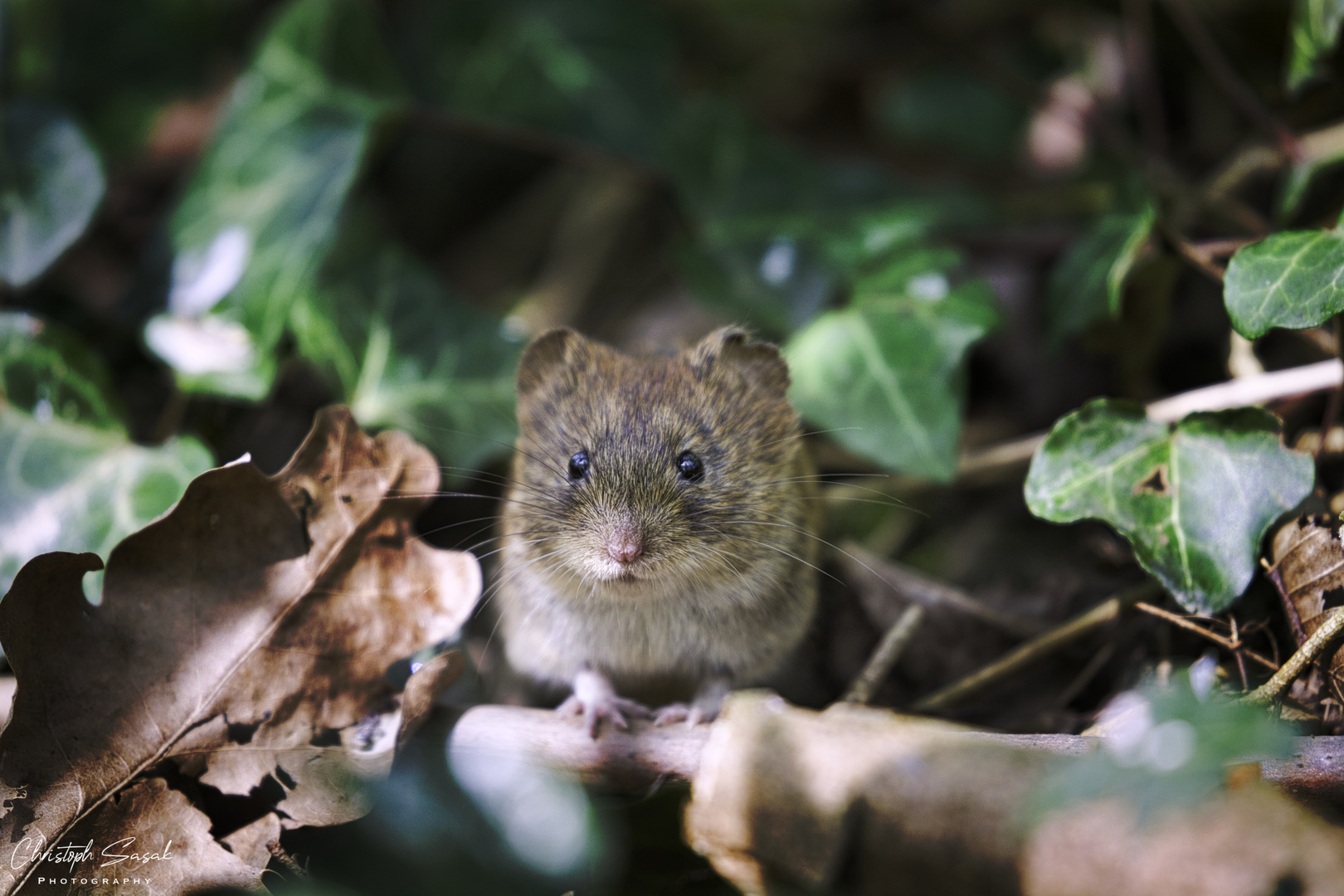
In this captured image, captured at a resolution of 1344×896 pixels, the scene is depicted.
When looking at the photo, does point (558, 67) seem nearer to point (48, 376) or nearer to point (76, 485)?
point (48, 376)

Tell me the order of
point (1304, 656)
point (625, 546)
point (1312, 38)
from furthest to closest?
point (1312, 38) < point (625, 546) < point (1304, 656)

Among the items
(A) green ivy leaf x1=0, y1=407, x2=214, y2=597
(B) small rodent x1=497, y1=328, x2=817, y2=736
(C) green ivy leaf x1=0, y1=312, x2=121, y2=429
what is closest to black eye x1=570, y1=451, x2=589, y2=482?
(B) small rodent x1=497, y1=328, x2=817, y2=736

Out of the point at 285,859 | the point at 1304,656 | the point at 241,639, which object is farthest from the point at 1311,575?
the point at 241,639

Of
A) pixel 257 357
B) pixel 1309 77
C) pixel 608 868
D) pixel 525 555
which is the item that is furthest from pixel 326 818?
pixel 1309 77

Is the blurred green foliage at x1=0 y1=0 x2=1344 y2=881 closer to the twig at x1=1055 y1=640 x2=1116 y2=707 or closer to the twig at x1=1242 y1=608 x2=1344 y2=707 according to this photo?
the twig at x1=1242 y1=608 x2=1344 y2=707

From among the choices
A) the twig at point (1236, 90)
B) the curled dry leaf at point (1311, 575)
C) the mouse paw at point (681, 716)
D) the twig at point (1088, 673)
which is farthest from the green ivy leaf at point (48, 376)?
the twig at point (1236, 90)

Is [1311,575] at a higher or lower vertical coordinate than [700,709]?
higher
